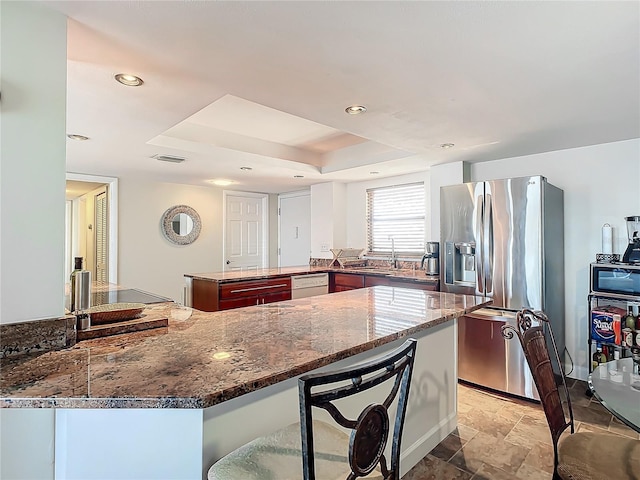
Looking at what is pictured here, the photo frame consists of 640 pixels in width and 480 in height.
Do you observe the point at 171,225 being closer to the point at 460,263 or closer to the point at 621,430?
the point at 460,263

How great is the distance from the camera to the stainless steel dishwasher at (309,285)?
166 inches

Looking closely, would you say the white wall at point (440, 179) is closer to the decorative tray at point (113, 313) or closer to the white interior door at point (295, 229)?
the white interior door at point (295, 229)

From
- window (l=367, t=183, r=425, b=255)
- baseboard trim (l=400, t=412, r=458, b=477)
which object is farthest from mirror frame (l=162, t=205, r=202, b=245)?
baseboard trim (l=400, t=412, r=458, b=477)

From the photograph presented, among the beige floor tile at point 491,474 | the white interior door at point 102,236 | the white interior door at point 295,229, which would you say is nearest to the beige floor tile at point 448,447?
the beige floor tile at point 491,474

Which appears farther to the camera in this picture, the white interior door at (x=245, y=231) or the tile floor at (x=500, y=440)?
the white interior door at (x=245, y=231)

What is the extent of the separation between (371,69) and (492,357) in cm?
259

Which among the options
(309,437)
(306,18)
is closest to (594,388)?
(309,437)

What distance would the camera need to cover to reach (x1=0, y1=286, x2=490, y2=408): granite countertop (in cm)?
87

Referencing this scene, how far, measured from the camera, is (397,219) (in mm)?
4699

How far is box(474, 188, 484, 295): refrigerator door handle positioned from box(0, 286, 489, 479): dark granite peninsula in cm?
182

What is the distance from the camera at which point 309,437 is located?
2.53ft

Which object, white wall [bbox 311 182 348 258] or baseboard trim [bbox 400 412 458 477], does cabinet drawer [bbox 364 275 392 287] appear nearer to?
white wall [bbox 311 182 348 258]

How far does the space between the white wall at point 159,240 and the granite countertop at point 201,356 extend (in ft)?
10.5

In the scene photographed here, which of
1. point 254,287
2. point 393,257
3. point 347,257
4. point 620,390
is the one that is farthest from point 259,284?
point 620,390
